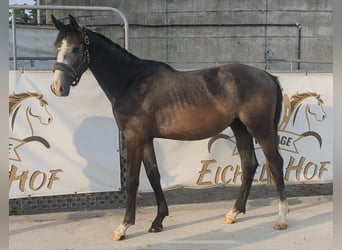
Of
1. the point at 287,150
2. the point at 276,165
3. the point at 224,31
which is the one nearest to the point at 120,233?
the point at 276,165

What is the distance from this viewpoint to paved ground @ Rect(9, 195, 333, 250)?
4312 millimetres

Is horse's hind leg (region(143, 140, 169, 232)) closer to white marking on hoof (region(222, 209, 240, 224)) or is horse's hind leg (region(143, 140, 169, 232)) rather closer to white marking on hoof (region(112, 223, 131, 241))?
white marking on hoof (region(112, 223, 131, 241))

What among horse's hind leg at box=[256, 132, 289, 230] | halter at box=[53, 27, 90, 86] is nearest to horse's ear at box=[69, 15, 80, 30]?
halter at box=[53, 27, 90, 86]

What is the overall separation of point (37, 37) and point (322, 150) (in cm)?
588

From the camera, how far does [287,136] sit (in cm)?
583

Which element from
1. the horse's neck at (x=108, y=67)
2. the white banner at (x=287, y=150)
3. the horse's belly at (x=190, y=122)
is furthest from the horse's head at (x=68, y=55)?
the white banner at (x=287, y=150)

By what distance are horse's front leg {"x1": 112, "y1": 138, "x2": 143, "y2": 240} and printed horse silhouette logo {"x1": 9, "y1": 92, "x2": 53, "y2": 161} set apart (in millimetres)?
1190

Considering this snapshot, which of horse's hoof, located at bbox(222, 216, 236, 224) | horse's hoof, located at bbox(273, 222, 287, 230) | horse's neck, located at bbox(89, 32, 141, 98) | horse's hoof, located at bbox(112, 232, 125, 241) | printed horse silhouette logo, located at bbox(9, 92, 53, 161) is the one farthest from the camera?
printed horse silhouette logo, located at bbox(9, 92, 53, 161)

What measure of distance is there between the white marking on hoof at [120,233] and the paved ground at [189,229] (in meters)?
0.05

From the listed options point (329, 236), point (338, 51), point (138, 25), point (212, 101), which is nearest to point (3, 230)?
point (338, 51)

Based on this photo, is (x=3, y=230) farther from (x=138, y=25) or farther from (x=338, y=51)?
(x=138, y=25)

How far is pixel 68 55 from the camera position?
427 cm

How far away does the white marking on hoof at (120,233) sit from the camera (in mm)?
4441

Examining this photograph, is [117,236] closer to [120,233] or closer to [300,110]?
[120,233]
